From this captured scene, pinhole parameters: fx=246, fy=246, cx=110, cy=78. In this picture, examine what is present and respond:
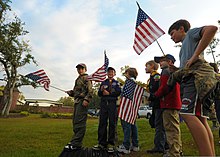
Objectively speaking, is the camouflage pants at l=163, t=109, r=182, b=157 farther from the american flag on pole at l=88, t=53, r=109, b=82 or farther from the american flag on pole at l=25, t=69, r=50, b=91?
the american flag on pole at l=25, t=69, r=50, b=91

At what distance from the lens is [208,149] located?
248 centimetres

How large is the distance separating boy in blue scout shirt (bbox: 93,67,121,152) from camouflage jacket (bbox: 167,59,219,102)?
262cm

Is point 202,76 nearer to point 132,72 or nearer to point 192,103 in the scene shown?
point 192,103

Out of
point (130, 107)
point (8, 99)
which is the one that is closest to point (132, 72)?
point (130, 107)

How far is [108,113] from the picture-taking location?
17.5ft

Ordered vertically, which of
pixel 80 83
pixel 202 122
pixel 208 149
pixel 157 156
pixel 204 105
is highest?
pixel 80 83

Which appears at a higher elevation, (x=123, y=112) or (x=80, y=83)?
(x=80, y=83)

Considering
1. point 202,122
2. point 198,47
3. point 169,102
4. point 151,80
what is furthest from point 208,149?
point 151,80

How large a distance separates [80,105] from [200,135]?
312 cm

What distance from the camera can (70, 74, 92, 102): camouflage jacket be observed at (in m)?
5.30

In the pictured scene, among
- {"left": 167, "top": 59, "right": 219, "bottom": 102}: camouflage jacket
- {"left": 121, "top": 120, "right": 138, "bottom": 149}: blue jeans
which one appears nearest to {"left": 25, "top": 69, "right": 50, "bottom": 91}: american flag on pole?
{"left": 121, "top": 120, "right": 138, "bottom": 149}: blue jeans

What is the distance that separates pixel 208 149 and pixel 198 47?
1077mm

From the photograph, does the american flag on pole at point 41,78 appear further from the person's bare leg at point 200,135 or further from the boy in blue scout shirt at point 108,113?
the person's bare leg at point 200,135

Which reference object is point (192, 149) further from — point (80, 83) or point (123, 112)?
point (80, 83)
